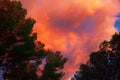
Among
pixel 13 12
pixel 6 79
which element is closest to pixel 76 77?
pixel 6 79

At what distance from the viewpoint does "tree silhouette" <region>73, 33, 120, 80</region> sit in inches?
2413

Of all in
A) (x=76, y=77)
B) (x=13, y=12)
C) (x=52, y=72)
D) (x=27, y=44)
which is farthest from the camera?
(x=76, y=77)

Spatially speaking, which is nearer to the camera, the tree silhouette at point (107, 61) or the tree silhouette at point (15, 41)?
the tree silhouette at point (15, 41)

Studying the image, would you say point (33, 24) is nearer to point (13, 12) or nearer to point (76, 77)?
point (13, 12)

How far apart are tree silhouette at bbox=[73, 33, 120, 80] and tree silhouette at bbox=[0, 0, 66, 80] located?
17555 mm

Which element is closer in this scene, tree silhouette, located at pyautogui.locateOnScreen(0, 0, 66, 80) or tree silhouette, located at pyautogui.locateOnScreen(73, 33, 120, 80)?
tree silhouette, located at pyautogui.locateOnScreen(0, 0, 66, 80)

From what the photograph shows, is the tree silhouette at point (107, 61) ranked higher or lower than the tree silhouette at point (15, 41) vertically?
higher

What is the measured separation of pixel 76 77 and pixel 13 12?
138ft

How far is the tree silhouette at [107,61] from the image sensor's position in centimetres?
6128

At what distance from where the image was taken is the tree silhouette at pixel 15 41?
1523 inches

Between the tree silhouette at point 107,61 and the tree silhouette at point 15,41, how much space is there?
17555 mm

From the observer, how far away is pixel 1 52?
41.0 meters

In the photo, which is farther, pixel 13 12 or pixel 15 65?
pixel 15 65

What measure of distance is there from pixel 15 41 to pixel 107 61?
2478cm
